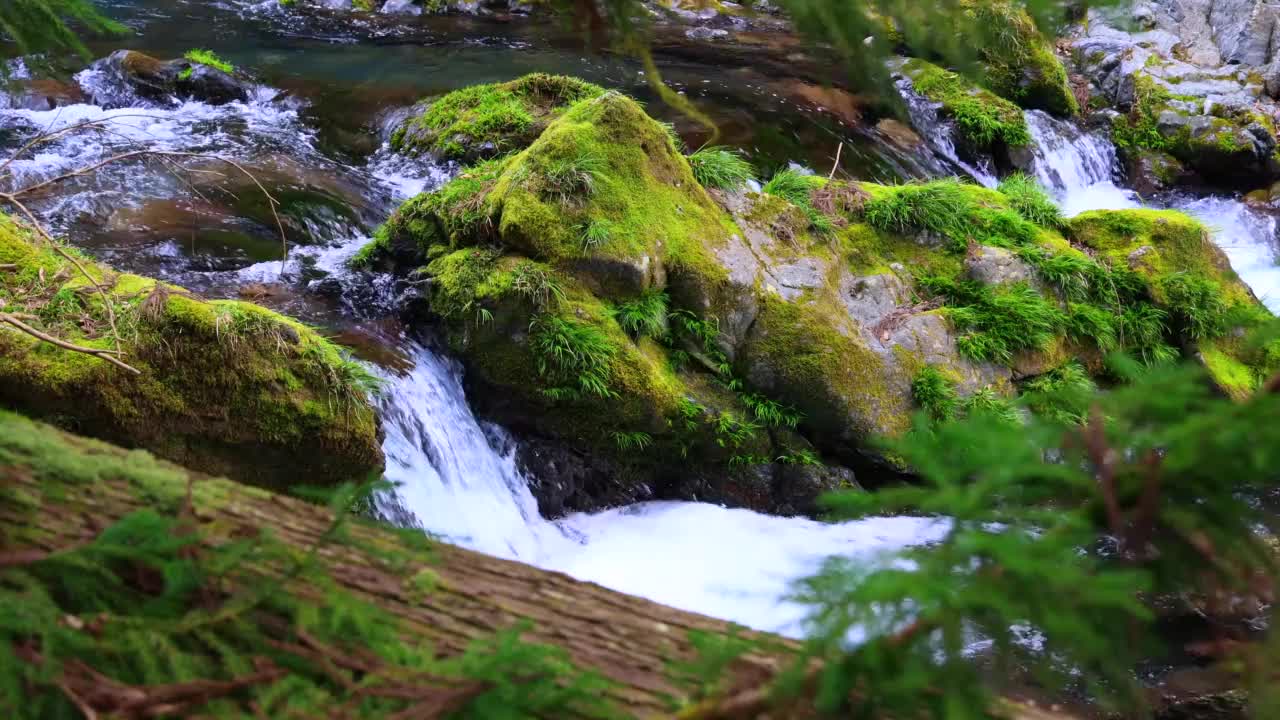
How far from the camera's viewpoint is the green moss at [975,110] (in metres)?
11.1

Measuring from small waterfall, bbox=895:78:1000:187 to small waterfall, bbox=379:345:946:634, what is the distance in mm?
6774

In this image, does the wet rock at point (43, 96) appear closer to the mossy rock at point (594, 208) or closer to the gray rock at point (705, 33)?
the mossy rock at point (594, 208)

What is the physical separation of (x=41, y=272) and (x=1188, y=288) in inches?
298

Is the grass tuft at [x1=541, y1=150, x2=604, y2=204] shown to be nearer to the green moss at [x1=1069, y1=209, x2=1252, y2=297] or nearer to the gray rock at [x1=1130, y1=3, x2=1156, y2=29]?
the green moss at [x1=1069, y1=209, x2=1252, y2=297]

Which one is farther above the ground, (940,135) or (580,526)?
(940,135)

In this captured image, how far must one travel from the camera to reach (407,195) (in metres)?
7.98

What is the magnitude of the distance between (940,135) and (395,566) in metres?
11.0

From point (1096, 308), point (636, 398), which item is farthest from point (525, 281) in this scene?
point (1096, 308)

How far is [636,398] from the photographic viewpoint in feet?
16.8

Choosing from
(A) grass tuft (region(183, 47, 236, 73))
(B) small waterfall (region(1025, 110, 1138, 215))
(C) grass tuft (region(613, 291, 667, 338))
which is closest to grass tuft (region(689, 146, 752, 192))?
(C) grass tuft (region(613, 291, 667, 338))

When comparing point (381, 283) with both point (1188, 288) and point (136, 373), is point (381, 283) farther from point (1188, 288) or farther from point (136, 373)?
point (1188, 288)

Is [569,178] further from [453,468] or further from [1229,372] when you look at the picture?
[1229,372]

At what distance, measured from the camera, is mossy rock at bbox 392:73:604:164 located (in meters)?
8.07

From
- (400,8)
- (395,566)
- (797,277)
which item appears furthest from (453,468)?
(400,8)
